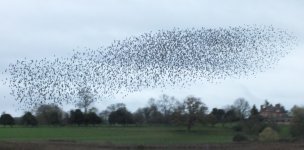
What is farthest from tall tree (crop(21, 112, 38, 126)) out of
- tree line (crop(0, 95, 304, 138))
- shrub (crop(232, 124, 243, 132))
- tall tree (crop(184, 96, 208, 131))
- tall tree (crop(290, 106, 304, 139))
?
tall tree (crop(290, 106, 304, 139))

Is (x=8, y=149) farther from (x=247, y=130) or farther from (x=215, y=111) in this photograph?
→ (x=215, y=111)

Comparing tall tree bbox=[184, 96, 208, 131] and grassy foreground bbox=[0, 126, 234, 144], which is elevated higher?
tall tree bbox=[184, 96, 208, 131]

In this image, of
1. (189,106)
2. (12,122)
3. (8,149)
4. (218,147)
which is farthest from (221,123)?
(8,149)

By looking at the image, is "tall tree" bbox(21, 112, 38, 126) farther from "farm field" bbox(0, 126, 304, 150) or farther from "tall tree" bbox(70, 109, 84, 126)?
"farm field" bbox(0, 126, 304, 150)

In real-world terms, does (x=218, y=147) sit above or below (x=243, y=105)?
below

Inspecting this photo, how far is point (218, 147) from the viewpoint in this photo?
48.1 m

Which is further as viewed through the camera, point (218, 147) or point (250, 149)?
point (218, 147)

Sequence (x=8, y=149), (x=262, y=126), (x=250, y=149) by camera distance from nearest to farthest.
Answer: (x=8, y=149) < (x=250, y=149) < (x=262, y=126)

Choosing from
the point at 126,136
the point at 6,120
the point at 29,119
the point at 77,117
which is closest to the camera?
the point at 126,136

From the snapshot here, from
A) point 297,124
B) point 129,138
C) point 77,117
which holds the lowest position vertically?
point 129,138

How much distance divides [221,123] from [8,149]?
8096cm

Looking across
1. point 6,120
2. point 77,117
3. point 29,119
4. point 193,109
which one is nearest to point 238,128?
point 193,109

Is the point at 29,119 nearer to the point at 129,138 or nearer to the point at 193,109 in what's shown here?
the point at 193,109

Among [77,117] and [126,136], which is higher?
[77,117]
